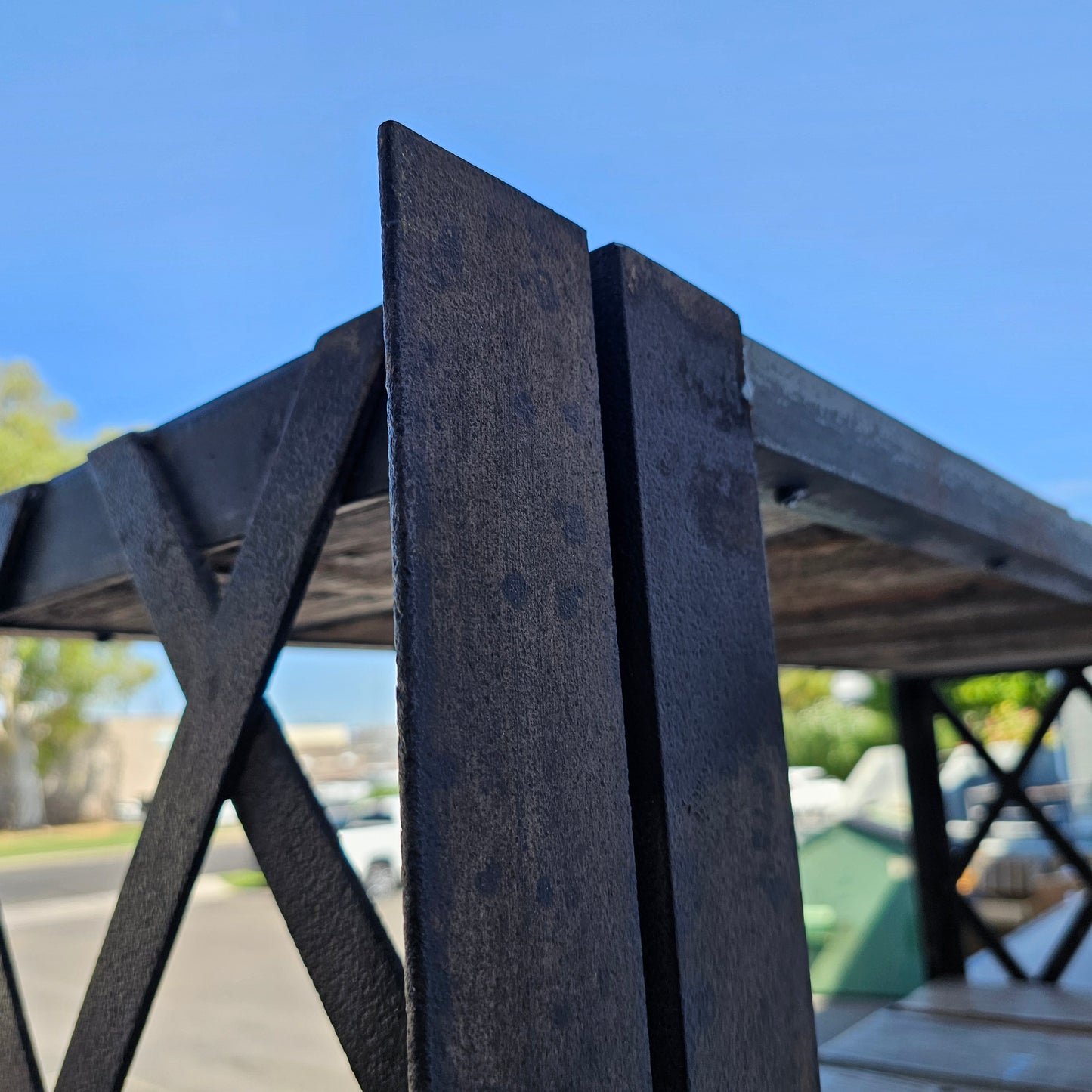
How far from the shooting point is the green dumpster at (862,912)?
802cm

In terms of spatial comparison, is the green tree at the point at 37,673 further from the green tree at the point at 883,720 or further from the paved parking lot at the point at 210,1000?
the green tree at the point at 883,720

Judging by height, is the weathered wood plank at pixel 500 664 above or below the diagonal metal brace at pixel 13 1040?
above

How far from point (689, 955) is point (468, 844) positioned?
1.11 ft

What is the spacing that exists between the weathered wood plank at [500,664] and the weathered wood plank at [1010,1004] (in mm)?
4719

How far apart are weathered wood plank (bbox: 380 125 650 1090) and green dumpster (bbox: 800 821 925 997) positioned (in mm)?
6503

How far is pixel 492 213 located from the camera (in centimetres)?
113

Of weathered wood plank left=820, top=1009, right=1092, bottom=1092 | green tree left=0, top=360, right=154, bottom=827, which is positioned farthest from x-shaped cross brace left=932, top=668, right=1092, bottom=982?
green tree left=0, top=360, right=154, bottom=827

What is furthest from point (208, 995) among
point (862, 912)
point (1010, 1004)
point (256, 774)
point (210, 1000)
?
point (256, 774)

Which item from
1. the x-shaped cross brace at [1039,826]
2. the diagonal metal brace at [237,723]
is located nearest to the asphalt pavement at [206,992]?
the x-shaped cross brace at [1039,826]

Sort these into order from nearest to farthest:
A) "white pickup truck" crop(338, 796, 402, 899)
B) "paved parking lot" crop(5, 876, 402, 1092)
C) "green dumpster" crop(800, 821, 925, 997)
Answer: "green dumpster" crop(800, 821, 925, 997)
"paved parking lot" crop(5, 876, 402, 1092)
"white pickup truck" crop(338, 796, 402, 899)

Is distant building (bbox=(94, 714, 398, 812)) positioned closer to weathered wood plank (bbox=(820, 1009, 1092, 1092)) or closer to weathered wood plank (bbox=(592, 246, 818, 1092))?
weathered wood plank (bbox=(820, 1009, 1092, 1092))

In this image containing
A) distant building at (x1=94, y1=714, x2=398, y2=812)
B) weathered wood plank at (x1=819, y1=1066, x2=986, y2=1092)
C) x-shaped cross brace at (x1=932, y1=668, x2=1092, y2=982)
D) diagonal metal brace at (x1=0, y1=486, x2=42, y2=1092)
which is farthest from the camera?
distant building at (x1=94, y1=714, x2=398, y2=812)

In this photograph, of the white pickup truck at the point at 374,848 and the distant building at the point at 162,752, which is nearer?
the white pickup truck at the point at 374,848

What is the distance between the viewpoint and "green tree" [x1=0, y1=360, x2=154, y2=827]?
96.4 feet
